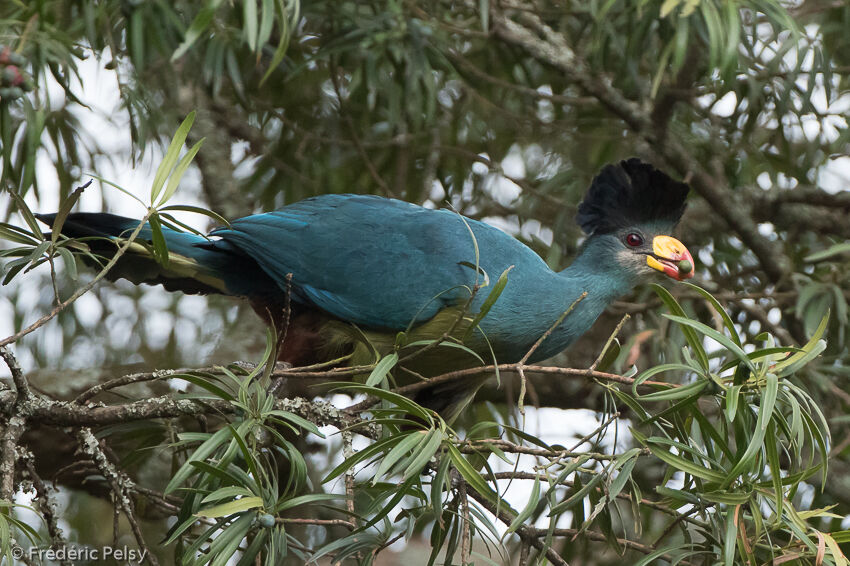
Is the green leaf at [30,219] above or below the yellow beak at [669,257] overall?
above

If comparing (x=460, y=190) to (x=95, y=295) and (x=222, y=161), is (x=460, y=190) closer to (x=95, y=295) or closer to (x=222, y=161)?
(x=222, y=161)

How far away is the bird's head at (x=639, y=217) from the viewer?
313 cm

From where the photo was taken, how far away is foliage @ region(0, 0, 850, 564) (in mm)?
1737

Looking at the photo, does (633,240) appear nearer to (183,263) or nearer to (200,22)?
(183,263)

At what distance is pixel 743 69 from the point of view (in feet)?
11.0

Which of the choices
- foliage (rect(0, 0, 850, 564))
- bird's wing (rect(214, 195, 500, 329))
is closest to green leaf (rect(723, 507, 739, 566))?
foliage (rect(0, 0, 850, 564))

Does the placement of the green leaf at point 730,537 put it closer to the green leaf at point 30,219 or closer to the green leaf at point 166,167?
the green leaf at point 166,167

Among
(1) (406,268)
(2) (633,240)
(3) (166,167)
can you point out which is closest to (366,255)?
(1) (406,268)

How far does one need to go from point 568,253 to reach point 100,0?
84.5 inches

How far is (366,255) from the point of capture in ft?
9.99

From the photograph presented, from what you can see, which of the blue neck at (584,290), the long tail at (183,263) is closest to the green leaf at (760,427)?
the blue neck at (584,290)

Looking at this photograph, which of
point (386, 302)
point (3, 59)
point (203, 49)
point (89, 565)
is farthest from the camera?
point (203, 49)

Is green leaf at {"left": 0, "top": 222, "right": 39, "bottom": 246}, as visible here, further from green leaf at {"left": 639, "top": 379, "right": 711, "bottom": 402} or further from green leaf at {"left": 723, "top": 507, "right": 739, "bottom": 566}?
green leaf at {"left": 723, "top": 507, "right": 739, "bottom": 566}

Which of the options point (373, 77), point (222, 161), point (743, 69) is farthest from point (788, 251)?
point (222, 161)
